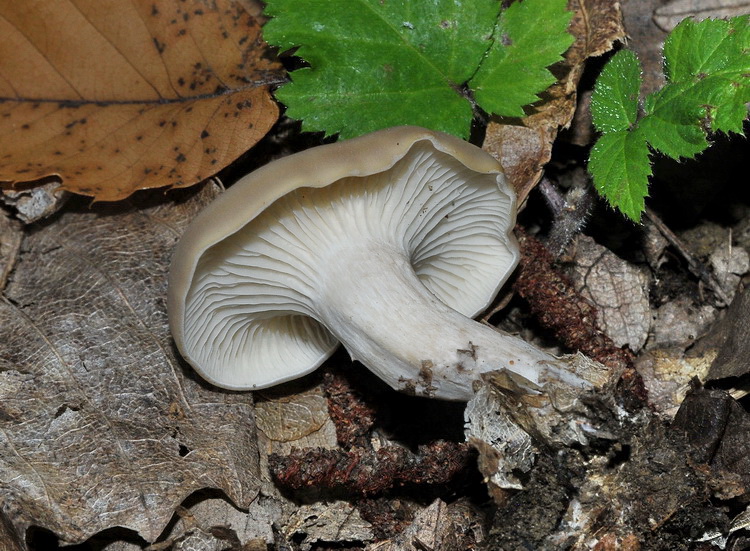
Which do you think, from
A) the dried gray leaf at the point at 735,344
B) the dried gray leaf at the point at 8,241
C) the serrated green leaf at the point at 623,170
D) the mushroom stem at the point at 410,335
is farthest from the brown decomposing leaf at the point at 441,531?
the dried gray leaf at the point at 8,241

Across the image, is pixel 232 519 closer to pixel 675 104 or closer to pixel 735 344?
pixel 735 344

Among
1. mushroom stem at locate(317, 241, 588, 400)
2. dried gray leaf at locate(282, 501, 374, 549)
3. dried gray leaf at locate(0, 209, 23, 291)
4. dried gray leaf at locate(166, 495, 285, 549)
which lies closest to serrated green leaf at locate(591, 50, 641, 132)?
mushroom stem at locate(317, 241, 588, 400)

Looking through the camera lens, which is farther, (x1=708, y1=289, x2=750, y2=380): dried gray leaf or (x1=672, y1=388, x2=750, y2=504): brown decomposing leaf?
(x1=708, y1=289, x2=750, y2=380): dried gray leaf

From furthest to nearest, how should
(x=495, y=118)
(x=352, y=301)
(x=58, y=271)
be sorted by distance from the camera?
(x=495, y=118)
(x=58, y=271)
(x=352, y=301)

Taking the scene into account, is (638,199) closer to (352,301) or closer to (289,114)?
(352,301)

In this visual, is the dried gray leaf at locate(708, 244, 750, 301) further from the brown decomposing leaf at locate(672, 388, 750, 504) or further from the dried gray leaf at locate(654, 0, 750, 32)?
the dried gray leaf at locate(654, 0, 750, 32)

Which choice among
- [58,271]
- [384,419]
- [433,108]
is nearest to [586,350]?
[384,419]
